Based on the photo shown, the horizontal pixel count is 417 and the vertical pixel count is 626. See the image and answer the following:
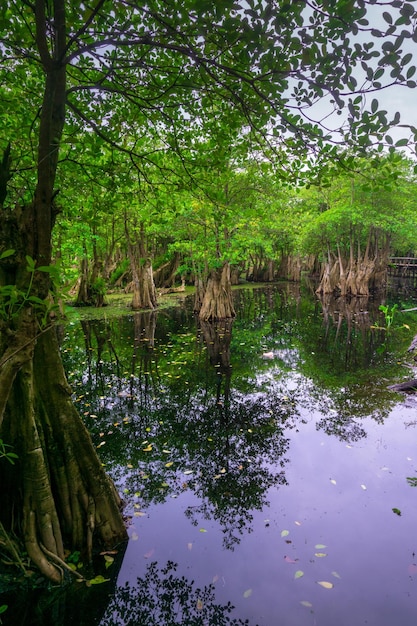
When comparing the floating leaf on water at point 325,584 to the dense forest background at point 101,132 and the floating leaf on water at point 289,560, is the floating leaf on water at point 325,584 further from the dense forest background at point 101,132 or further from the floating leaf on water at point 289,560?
the dense forest background at point 101,132

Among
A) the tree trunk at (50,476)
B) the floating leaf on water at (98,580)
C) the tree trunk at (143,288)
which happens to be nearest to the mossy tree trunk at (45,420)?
the tree trunk at (50,476)

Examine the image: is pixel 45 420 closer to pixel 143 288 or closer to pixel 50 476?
→ pixel 50 476

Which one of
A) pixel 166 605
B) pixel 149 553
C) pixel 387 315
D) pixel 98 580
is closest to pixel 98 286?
pixel 387 315

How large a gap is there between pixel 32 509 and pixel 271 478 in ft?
10.7

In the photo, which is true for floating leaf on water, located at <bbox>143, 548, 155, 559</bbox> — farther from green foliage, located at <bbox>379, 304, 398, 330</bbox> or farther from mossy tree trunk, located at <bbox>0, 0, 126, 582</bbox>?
green foliage, located at <bbox>379, 304, 398, 330</bbox>

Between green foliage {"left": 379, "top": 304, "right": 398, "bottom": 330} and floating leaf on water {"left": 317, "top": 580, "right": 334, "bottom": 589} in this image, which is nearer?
floating leaf on water {"left": 317, "top": 580, "right": 334, "bottom": 589}

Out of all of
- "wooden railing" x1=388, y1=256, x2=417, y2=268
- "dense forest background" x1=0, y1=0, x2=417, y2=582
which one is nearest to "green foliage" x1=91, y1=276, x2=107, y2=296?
Answer: "dense forest background" x1=0, y1=0, x2=417, y2=582

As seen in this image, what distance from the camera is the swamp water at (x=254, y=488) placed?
333 centimetres

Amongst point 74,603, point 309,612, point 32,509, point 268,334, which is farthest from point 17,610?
point 268,334

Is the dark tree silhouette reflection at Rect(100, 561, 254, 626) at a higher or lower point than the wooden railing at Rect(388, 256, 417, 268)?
lower

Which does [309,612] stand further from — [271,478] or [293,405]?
[293,405]

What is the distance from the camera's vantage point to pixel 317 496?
4.83m

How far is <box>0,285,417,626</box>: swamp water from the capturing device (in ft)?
10.9

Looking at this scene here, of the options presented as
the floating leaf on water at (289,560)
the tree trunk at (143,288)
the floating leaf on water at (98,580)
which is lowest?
the floating leaf on water at (289,560)
